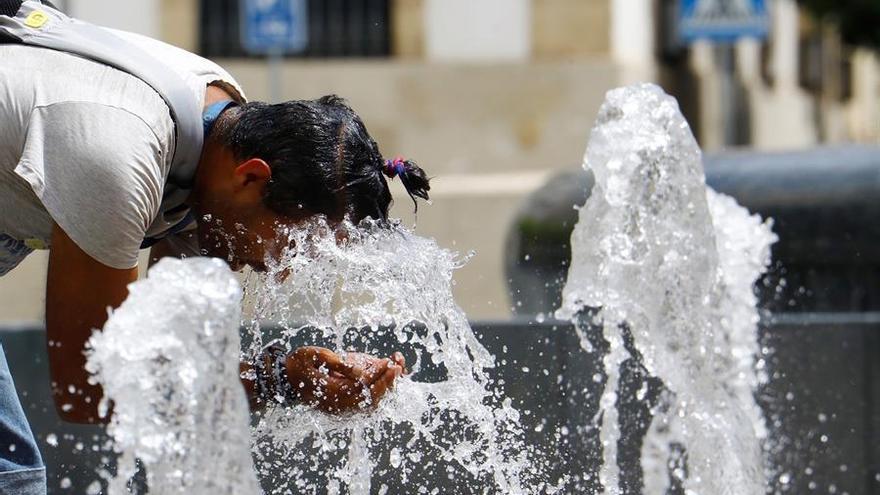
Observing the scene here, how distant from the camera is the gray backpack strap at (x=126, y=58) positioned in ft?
8.50

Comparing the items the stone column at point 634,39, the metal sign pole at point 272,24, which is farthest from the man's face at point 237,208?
the stone column at point 634,39

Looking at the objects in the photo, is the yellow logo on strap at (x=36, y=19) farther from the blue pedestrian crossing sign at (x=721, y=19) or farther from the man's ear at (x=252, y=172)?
the blue pedestrian crossing sign at (x=721, y=19)

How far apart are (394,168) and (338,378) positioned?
345 mm

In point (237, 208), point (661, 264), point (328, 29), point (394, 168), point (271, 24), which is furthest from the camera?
point (328, 29)

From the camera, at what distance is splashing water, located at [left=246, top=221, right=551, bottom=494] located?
2.87 metres

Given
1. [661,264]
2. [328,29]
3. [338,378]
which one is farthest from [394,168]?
[328,29]

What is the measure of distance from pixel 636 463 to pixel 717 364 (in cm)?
39

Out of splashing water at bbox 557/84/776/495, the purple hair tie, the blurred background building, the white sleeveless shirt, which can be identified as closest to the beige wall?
the blurred background building

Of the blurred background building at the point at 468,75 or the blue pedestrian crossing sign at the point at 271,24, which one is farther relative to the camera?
the blurred background building at the point at 468,75

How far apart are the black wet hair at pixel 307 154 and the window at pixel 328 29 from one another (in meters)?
7.93

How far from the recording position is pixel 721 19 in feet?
28.7

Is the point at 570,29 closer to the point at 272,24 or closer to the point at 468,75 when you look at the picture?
the point at 468,75

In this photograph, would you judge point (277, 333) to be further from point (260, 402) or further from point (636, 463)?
point (260, 402)

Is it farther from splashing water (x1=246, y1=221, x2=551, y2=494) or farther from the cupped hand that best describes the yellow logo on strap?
the cupped hand
